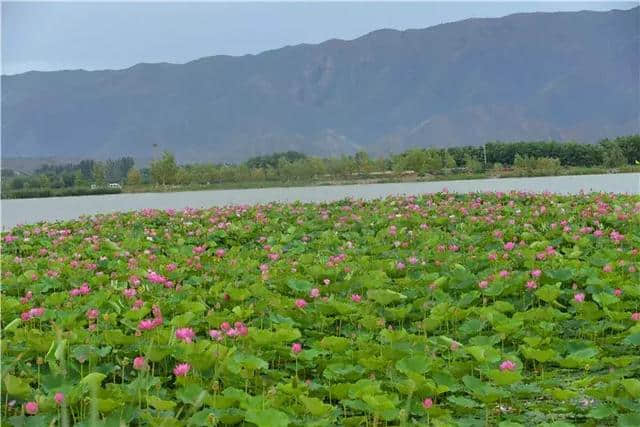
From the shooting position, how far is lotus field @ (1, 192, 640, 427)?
271 cm

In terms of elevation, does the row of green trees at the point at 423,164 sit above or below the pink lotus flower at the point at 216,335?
above

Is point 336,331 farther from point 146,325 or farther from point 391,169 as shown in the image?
Answer: point 391,169

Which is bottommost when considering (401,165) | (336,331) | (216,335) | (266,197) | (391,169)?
(336,331)

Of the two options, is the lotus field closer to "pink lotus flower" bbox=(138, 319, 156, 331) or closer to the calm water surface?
"pink lotus flower" bbox=(138, 319, 156, 331)

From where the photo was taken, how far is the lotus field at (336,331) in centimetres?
271

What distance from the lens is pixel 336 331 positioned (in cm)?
404

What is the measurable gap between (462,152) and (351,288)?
63617 millimetres

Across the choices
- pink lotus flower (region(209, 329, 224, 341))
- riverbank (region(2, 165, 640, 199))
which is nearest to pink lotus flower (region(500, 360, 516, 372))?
pink lotus flower (region(209, 329, 224, 341))

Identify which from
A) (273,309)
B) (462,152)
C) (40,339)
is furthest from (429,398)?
(462,152)

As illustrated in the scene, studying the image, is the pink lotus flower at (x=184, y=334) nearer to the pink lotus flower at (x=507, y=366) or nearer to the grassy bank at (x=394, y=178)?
A: the pink lotus flower at (x=507, y=366)

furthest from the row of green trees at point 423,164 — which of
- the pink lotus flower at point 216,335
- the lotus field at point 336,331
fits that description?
the pink lotus flower at point 216,335

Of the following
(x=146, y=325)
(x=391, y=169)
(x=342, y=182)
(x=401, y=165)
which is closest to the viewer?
(x=146, y=325)

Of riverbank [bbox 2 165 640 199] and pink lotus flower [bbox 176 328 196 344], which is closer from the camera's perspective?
pink lotus flower [bbox 176 328 196 344]

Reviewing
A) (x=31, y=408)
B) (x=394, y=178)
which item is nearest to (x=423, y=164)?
(x=394, y=178)
